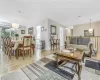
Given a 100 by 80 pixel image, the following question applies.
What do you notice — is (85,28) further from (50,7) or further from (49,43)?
(50,7)

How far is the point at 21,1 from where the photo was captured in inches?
131

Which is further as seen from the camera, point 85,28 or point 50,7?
point 85,28

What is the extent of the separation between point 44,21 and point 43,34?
1.04 m

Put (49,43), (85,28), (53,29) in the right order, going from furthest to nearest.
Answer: (85,28), (53,29), (49,43)

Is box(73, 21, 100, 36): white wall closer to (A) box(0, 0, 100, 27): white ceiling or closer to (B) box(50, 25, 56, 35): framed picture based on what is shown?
(A) box(0, 0, 100, 27): white ceiling

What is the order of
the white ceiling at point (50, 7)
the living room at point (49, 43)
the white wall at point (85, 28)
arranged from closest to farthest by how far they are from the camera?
the living room at point (49, 43) < the white ceiling at point (50, 7) < the white wall at point (85, 28)

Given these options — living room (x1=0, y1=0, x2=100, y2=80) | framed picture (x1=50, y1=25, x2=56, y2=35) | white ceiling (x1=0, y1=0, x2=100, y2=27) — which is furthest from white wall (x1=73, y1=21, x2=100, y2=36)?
framed picture (x1=50, y1=25, x2=56, y2=35)

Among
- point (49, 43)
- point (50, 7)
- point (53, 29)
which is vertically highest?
point (50, 7)

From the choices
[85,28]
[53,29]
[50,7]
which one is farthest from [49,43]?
[85,28]

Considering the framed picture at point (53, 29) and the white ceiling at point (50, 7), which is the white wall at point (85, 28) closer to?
the white ceiling at point (50, 7)

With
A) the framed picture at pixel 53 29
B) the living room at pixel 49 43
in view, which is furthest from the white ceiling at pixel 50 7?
the framed picture at pixel 53 29

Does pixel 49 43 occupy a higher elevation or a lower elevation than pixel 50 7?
lower

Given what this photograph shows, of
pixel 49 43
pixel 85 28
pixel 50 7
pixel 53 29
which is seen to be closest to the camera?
pixel 50 7

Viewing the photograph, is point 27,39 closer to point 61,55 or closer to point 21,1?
point 21,1
